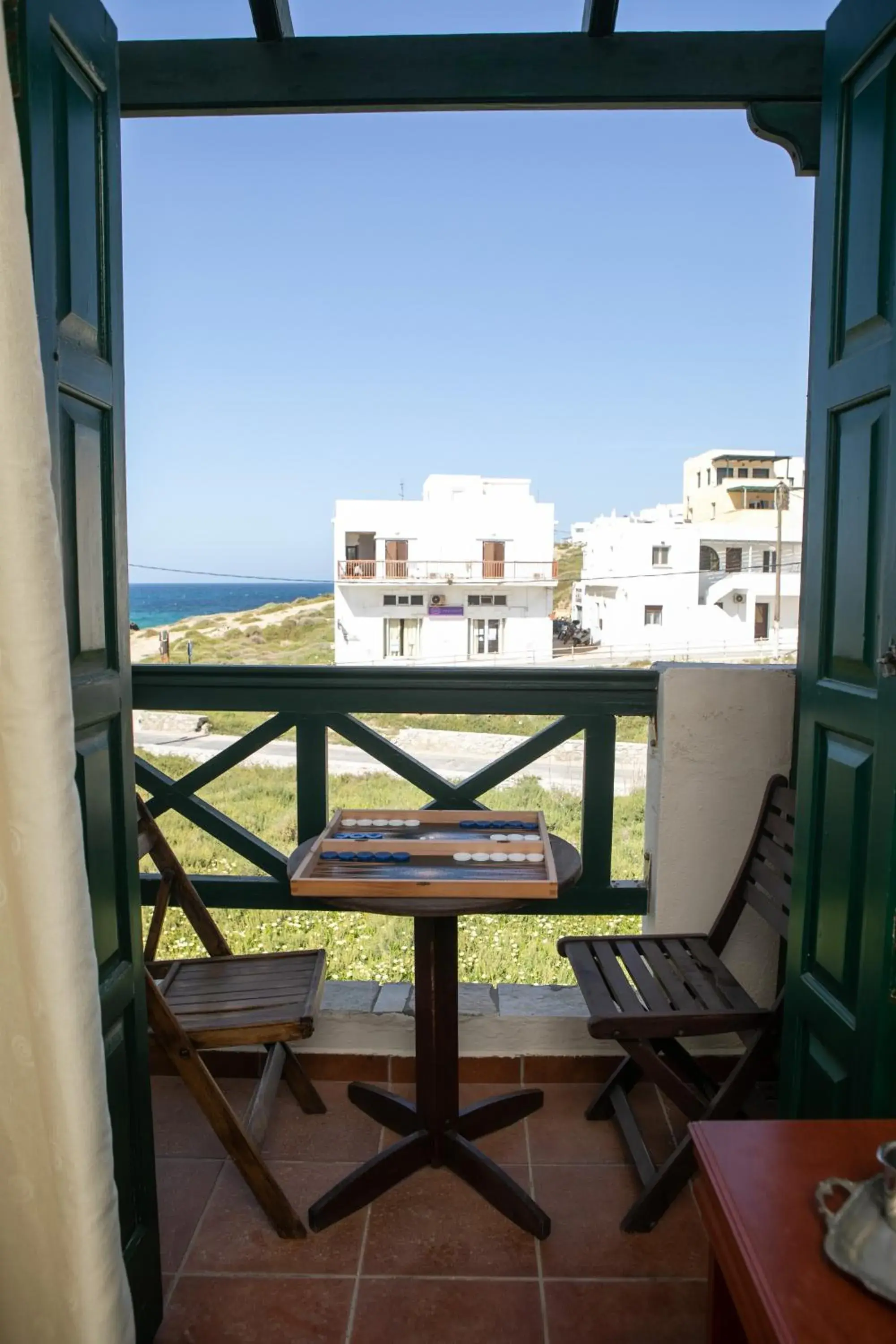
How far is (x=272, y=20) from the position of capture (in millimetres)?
2371

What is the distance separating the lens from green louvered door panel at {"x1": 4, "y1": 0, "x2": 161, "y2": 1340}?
137 cm

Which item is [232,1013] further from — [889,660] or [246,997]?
[889,660]

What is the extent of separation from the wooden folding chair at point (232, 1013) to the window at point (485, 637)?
13.1m

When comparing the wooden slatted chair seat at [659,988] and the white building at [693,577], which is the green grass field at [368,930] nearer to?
the wooden slatted chair seat at [659,988]

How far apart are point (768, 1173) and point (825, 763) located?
0.92 m

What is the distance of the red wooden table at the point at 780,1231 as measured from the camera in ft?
2.97

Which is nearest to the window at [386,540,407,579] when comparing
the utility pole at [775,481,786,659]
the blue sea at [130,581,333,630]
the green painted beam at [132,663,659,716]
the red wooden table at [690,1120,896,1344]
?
the utility pole at [775,481,786,659]

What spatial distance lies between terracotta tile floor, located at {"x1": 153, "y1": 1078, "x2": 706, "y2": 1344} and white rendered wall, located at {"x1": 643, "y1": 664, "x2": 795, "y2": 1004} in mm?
553

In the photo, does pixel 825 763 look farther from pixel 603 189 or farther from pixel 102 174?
pixel 603 189

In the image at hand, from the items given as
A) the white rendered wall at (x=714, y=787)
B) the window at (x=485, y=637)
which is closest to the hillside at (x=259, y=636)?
the window at (x=485, y=637)

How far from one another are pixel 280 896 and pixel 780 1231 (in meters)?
2.07

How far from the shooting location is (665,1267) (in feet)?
6.42

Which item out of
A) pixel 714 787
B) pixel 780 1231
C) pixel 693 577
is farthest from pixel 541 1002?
pixel 693 577

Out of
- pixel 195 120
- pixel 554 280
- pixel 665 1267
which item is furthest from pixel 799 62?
pixel 554 280
